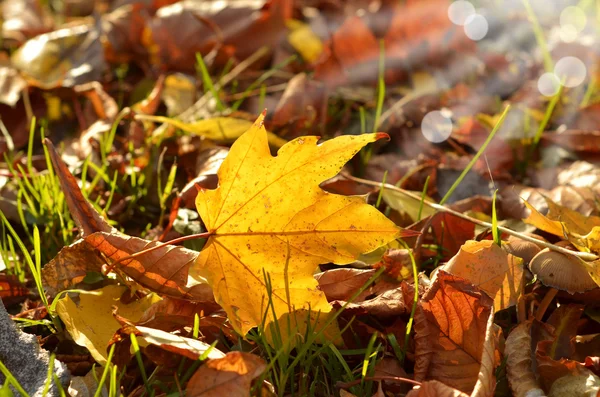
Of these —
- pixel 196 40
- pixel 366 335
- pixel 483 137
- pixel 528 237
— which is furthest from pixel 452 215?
pixel 196 40

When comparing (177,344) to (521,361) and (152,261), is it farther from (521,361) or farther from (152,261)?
(521,361)

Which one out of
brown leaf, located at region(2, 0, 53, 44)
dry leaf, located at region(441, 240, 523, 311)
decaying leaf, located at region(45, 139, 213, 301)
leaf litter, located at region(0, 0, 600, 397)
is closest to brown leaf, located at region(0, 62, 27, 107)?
leaf litter, located at region(0, 0, 600, 397)

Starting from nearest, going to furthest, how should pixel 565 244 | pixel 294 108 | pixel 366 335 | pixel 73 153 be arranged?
pixel 366 335 → pixel 565 244 → pixel 73 153 → pixel 294 108

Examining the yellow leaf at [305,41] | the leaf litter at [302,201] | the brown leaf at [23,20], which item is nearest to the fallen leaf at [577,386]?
the leaf litter at [302,201]

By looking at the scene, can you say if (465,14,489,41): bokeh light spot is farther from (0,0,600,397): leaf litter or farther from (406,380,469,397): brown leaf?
(406,380,469,397): brown leaf

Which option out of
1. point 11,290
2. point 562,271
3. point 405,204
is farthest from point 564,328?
point 11,290

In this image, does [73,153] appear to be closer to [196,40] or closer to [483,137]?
[196,40]

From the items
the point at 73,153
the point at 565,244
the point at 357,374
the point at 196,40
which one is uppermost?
the point at 196,40
